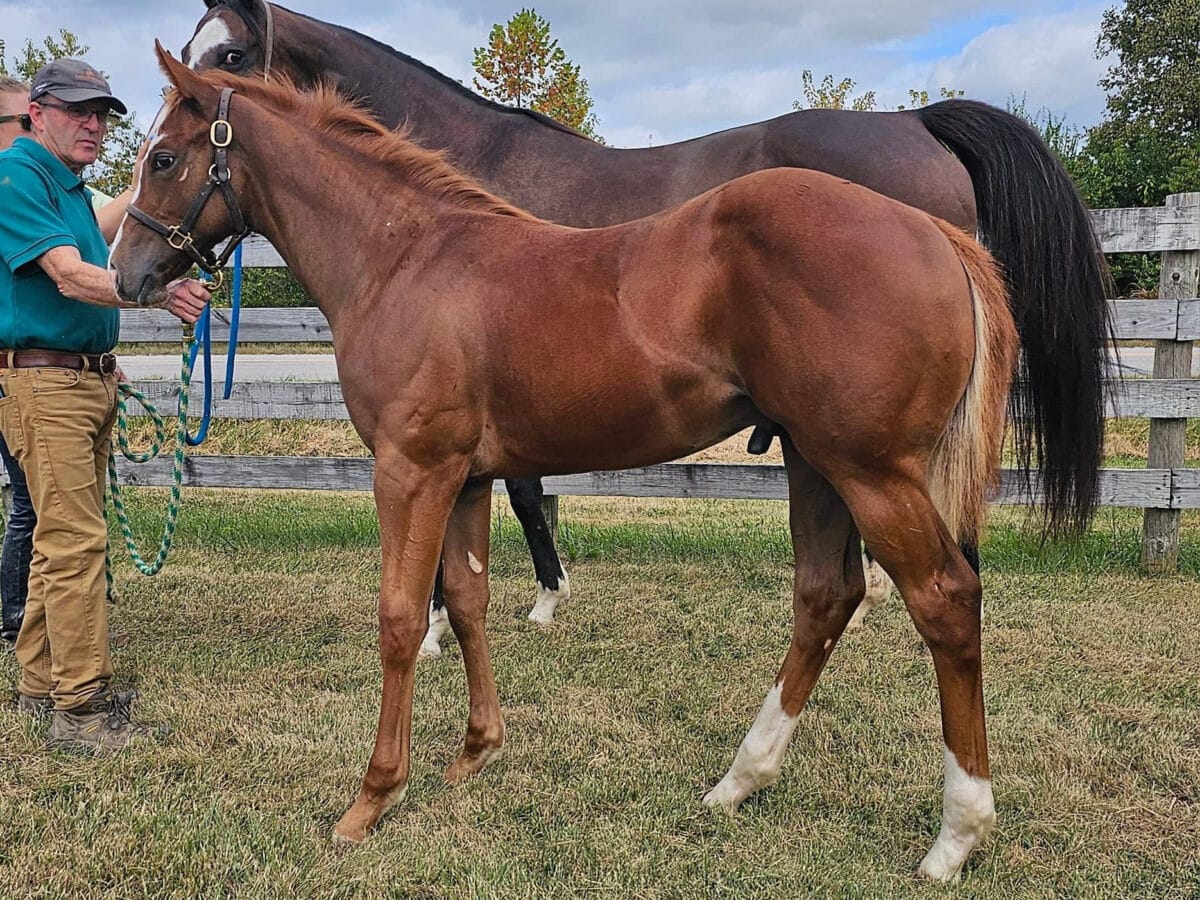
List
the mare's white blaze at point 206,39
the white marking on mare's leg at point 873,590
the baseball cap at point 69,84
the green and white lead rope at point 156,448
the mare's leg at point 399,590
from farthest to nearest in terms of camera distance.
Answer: the white marking on mare's leg at point 873,590
the mare's white blaze at point 206,39
the green and white lead rope at point 156,448
the baseball cap at point 69,84
the mare's leg at point 399,590

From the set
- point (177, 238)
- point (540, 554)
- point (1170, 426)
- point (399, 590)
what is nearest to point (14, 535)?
point (177, 238)

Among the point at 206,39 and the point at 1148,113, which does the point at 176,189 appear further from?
the point at 1148,113

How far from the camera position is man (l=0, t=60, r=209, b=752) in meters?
2.83

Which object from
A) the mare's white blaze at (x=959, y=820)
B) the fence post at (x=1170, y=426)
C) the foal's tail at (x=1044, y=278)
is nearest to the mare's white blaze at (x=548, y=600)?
the foal's tail at (x=1044, y=278)

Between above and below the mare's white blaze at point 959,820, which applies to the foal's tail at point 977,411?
above

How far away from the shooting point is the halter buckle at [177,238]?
8.24ft

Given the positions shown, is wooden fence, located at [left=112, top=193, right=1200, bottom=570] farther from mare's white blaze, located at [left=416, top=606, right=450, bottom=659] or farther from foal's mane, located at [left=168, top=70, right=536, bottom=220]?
foal's mane, located at [left=168, top=70, right=536, bottom=220]

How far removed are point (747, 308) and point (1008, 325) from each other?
2.23 feet

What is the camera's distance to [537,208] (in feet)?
12.2

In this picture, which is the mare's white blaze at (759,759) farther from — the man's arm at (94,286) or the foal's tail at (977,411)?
the man's arm at (94,286)

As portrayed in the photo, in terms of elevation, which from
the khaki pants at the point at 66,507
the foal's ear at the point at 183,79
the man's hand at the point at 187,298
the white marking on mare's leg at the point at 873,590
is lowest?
the white marking on mare's leg at the point at 873,590

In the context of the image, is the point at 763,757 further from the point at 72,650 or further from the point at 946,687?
the point at 72,650

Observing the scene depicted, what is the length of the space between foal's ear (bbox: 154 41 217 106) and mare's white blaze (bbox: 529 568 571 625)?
2635mm

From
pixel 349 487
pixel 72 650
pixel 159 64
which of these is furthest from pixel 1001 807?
pixel 349 487
